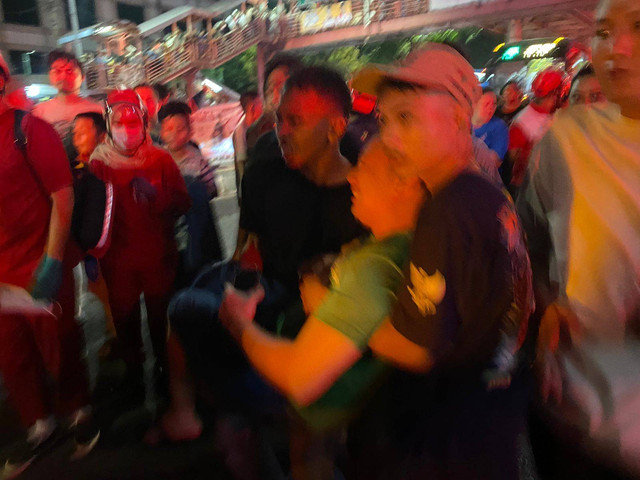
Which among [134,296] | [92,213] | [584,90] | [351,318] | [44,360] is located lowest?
[44,360]

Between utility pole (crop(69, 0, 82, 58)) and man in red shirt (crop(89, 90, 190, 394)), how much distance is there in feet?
1.22

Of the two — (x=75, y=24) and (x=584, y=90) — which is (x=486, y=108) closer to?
(x=584, y=90)

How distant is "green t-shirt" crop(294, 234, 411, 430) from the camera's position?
94 centimetres

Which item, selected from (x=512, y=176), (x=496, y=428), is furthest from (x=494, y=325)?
(x=512, y=176)

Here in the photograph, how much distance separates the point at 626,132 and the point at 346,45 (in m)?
1.09

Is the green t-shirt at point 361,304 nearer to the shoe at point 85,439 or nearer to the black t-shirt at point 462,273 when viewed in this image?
the black t-shirt at point 462,273

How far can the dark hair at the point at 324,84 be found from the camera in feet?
5.07

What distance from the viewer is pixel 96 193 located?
198 centimetres

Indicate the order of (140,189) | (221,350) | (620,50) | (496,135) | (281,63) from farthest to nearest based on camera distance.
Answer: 1. (496,135)
2. (140,189)
3. (281,63)
4. (221,350)
5. (620,50)

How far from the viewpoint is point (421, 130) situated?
974 mm

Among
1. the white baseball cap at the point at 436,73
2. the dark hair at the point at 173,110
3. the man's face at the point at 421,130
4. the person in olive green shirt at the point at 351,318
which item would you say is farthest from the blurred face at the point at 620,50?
the dark hair at the point at 173,110

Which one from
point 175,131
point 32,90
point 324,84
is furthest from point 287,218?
point 32,90

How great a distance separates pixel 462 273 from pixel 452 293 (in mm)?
44

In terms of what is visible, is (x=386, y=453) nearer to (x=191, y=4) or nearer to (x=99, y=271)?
(x=99, y=271)
